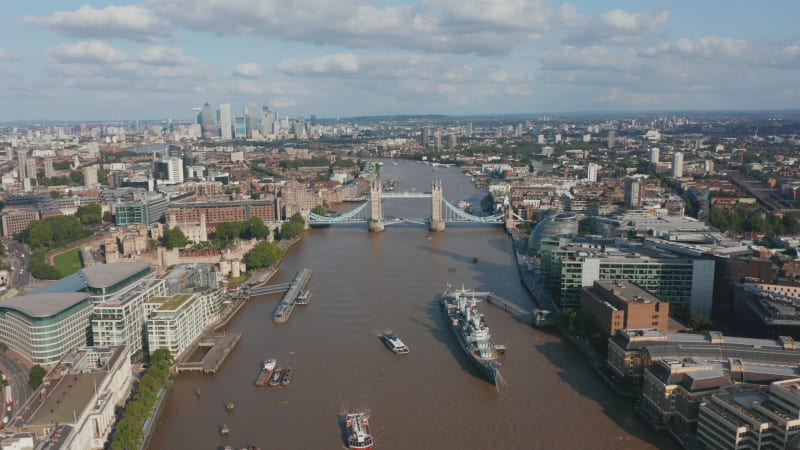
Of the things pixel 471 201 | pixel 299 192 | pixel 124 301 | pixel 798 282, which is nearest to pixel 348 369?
pixel 124 301

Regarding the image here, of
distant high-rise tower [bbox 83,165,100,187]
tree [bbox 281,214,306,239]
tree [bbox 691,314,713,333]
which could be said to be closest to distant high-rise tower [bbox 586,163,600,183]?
tree [bbox 281,214,306,239]

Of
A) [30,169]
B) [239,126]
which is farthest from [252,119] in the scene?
[30,169]

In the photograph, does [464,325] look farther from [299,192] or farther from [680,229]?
[299,192]

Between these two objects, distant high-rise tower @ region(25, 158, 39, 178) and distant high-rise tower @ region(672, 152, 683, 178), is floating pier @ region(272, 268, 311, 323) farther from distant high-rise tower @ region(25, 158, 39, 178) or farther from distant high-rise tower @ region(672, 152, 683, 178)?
distant high-rise tower @ region(25, 158, 39, 178)

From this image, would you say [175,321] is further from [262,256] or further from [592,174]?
[592,174]

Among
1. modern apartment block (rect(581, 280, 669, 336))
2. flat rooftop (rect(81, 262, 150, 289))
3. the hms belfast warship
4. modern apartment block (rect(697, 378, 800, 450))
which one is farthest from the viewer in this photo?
flat rooftop (rect(81, 262, 150, 289))

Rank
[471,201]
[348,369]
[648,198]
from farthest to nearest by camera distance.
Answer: [471,201] → [648,198] → [348,369]

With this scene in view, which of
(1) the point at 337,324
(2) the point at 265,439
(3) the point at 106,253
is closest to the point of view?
(2) the point at 265,439
